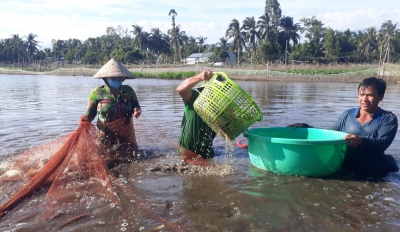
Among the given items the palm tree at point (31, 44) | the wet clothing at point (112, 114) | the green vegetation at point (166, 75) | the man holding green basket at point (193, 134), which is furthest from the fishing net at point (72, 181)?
the palm tree at point (31, 44)

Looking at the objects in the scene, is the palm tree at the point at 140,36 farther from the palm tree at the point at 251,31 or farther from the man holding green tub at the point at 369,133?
the man holding green tub at the point at 369,133

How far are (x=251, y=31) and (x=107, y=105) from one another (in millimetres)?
58017

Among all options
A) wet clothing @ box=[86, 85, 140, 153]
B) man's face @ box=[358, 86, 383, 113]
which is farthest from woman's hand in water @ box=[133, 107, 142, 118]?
man's face @ box=[358, 86, 383, 113]

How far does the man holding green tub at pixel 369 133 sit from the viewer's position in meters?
4.12

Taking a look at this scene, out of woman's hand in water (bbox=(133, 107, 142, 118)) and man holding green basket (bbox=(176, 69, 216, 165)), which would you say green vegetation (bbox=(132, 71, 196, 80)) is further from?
man holding green basket (bbox=(176, 69, 216, 165))

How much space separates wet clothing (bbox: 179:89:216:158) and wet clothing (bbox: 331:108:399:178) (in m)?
1.74

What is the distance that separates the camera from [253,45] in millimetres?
61250

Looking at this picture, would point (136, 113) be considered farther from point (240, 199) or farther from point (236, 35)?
point (236, 35)

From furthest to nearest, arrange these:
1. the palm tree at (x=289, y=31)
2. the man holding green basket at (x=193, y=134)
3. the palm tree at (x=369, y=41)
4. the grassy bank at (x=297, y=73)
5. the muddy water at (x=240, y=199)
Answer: the palm tree at (x=289, y=31), the palm tree at (x=369, y=41), the grassy bank at (x=297, y=73), the man holding green basket at (x=193, y=134), the muddy water at (x=240, y=199)

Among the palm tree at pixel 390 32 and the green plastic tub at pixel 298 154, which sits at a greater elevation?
the palm tree at pixel 390 32

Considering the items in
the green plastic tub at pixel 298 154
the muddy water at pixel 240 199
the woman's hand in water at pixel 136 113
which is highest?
the woman's hand in water at pixel 136 113

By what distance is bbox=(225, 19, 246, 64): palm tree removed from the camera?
61250 mm

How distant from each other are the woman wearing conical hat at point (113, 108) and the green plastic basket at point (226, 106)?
1.51 metres

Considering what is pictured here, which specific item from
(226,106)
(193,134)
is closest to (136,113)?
(193,134)
